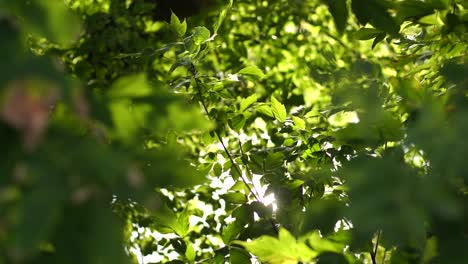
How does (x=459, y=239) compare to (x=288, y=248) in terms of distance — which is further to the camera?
(x=288, y=248)

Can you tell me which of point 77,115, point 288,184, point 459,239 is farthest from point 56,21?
point 288,184

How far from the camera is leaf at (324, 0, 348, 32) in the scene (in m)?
1.57

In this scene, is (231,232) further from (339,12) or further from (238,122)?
(339,12)

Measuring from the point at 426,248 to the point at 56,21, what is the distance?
0.75 m

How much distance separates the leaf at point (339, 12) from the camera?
5.14 feet

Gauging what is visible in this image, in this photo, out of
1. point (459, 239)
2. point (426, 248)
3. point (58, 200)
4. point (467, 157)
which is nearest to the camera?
point (58, 200)

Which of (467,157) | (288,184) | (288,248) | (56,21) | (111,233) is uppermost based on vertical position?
(56,21)

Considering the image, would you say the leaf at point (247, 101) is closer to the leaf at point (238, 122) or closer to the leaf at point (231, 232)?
the leaf at point (238, 122)

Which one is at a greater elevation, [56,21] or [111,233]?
[56,21]

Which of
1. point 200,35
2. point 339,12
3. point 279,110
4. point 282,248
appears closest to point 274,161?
point 279,110

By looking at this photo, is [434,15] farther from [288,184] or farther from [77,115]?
[77,115]

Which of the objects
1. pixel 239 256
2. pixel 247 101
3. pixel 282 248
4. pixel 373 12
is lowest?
pixel 239 256

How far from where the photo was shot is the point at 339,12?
1569 mm

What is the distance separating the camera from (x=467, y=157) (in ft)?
3.05
